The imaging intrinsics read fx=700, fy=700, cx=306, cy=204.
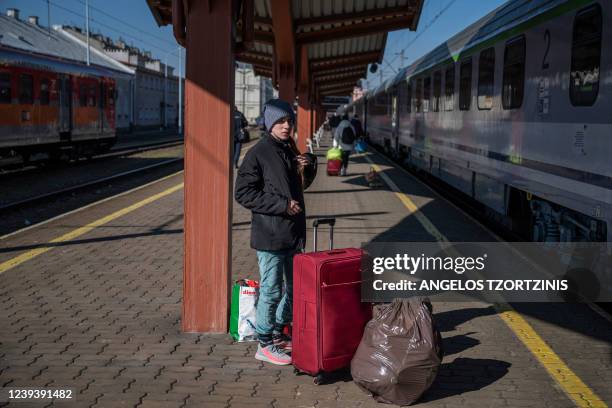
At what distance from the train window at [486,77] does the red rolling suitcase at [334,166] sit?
30.2 ft

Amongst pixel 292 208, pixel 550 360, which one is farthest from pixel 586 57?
pixel 292 208

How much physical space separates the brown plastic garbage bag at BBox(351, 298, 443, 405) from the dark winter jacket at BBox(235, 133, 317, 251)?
2.94ft

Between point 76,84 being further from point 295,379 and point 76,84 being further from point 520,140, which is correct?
point 295,379

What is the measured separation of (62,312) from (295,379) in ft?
8.44

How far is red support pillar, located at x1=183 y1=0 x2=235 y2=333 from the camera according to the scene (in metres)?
5.68

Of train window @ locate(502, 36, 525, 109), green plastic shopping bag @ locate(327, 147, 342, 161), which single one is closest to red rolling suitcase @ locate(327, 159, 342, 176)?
green plastic shopping bag @ locate(327, 147, 342, 161)

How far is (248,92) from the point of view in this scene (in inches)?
4569

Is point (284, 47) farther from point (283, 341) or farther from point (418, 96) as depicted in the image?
point (283, 341)

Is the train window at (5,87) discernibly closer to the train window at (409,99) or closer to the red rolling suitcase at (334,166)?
the red rolling suitcase at (334,166)

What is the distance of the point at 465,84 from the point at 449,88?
5.29 ft

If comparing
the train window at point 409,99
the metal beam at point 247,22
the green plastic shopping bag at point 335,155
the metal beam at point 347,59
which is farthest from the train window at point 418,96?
the metal beam at point 247,22

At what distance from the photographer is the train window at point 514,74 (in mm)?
9133

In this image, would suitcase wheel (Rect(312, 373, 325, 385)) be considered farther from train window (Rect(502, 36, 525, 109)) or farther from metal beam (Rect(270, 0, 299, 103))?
metal beam (Rect(270, 0, 299, 103))

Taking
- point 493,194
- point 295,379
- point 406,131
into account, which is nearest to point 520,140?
point 493,194
